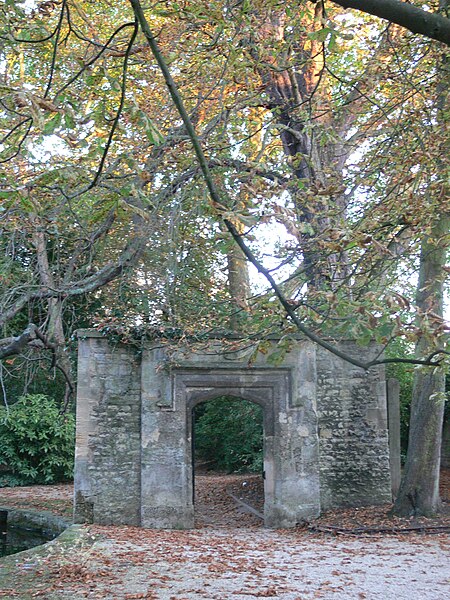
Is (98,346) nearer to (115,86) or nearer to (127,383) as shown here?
(127,383)

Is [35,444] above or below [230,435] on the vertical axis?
below

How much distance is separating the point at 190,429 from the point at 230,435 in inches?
314

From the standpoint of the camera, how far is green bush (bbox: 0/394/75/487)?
1766 centimetres

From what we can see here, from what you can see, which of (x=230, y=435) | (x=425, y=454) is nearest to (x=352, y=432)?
(x=425, y=454)

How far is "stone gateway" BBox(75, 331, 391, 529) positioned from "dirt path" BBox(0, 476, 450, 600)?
0.54m

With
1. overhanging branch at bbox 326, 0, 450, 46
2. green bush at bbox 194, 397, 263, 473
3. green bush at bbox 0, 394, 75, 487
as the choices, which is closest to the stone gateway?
green bush at bbox 194, 397, 263, 473

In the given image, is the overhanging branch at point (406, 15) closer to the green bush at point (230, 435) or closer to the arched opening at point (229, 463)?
the arched opening at point (229, 463)

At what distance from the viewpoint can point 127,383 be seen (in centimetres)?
1165

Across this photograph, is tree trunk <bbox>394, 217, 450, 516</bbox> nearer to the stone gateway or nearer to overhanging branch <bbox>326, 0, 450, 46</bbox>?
the stone gateway

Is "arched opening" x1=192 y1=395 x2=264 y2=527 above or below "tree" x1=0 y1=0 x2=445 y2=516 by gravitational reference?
below

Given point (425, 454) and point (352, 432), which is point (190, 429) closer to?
point (352, 432)

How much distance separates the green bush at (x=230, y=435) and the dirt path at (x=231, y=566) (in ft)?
22.7

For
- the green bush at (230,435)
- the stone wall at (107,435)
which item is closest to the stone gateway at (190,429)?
the stone wall at (107,435)

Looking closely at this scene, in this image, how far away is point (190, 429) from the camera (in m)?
11.8
